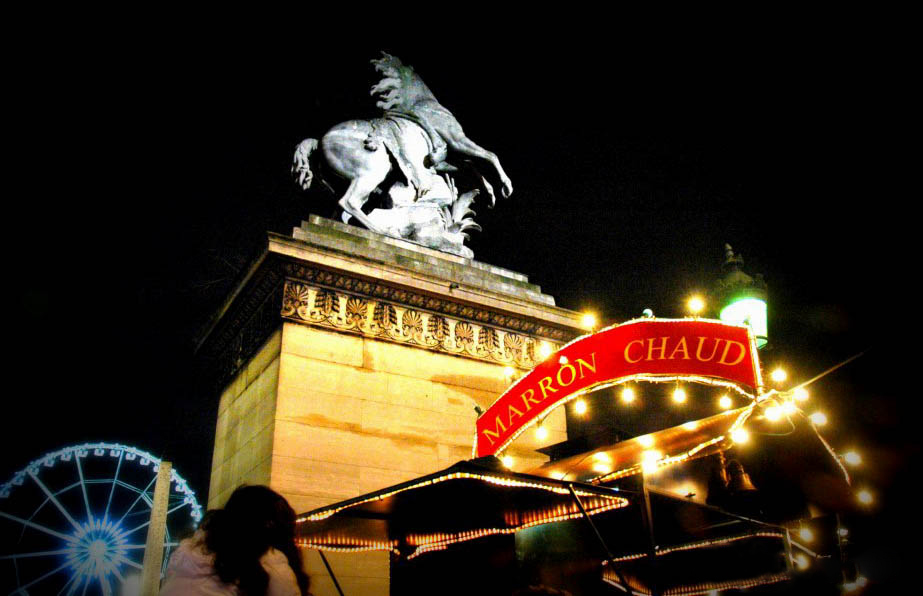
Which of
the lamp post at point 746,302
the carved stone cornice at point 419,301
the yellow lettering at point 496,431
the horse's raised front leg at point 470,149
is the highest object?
the horse's raised front leg at point 470,149

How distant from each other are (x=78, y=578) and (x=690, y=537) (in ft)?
85.7

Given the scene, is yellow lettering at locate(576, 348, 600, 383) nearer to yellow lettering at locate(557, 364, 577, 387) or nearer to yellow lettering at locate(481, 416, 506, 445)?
yellow lettering at locate(557, 364, 577, 387)

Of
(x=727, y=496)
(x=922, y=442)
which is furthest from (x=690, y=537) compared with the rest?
(x=922, y=442)

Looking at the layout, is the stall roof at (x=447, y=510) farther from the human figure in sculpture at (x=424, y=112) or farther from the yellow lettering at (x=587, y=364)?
the human figure in sculpture at (x=424, y=112)

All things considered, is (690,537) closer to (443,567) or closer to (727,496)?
(727,496)

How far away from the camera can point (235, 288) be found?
430 inches

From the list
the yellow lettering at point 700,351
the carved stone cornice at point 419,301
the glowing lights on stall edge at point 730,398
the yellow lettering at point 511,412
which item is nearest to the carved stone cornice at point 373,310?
the carved stone cornice at point 419,301

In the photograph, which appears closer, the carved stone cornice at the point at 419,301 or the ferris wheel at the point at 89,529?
the carved stone cornice at the point at 419,301

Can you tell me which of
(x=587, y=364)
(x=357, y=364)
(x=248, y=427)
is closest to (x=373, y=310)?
(x=357, y=364)

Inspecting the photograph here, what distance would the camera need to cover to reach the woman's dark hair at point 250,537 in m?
3.96

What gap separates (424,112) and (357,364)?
602cm

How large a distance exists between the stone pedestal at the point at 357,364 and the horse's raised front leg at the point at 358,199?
0.48m

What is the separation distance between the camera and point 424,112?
13883 mm

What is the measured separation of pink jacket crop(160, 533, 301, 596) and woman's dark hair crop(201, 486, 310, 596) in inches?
1.4
